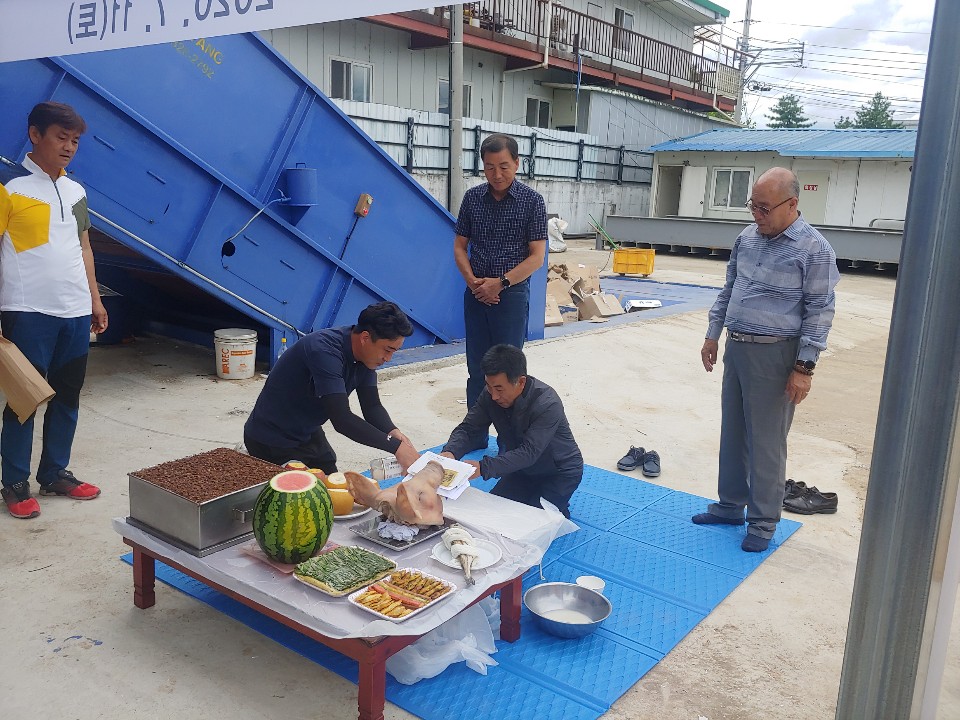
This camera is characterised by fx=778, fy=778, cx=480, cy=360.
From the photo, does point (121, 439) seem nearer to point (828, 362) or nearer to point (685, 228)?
point (828, 362)

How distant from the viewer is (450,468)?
3.34 meters

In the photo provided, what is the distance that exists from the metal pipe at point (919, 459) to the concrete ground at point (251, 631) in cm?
19

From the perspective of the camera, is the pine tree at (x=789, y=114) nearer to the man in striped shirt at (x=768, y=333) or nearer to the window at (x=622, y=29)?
the window at (x=622, y=29)

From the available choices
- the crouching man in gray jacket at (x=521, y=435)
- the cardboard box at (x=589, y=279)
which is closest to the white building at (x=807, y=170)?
the cardboard box at (x=589, y=279)

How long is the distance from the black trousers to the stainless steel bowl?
4.44 feet

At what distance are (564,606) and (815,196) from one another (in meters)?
20.4

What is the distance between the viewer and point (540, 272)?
318 inches

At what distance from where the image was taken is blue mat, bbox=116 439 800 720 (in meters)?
2.62

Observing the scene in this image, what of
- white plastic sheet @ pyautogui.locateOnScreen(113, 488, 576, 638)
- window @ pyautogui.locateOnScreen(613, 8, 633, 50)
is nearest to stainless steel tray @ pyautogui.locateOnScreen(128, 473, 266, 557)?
white plastic sheet @ pyautogui.locateOnScreen(113, 488, 576, 638)

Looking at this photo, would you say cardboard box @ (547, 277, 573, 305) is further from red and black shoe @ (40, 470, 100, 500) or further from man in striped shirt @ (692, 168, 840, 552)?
red and black shoe @ (40, 470, 100, 500)

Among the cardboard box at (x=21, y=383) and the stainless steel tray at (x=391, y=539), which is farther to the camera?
the cardboard box at (x=21, y=383)

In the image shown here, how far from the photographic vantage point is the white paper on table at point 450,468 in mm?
3234

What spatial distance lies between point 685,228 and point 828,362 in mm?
12475

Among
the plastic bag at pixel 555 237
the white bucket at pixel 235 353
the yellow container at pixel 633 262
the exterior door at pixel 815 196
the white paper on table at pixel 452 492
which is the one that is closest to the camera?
the white paper on table at pixel 452 492
